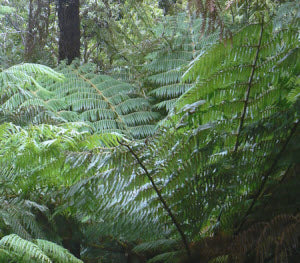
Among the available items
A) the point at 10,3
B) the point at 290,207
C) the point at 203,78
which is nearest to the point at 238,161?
the point at 290,207

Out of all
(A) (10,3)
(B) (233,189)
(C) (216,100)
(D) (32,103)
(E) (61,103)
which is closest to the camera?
(B) (233,189)

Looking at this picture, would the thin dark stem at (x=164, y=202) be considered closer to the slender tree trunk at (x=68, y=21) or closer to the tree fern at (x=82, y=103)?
the tree fern at (x=82, y=103)

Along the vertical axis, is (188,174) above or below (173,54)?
below

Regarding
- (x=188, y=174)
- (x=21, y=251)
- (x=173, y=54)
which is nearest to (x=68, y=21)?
(x=173, y=54)

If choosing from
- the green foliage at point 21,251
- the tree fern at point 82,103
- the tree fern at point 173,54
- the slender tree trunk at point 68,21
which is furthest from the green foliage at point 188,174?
the slender tree trunk at point 68,21


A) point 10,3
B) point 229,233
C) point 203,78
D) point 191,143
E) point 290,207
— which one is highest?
point 10,3

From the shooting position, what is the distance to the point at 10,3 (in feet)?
18.0

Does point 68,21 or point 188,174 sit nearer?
point 188,174

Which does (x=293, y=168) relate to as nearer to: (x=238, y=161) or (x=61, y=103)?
(x=238, y=161)

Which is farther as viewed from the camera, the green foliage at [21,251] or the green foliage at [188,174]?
the green foliage at [188,174]

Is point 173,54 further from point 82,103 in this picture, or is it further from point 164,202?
point 164,202

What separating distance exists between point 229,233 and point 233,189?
140 millimetres

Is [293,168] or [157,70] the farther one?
[157,70]

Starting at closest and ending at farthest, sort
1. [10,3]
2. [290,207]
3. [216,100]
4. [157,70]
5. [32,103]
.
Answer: [290,207] → [216,100] → [32,103] → [157,70] → [10,3]
